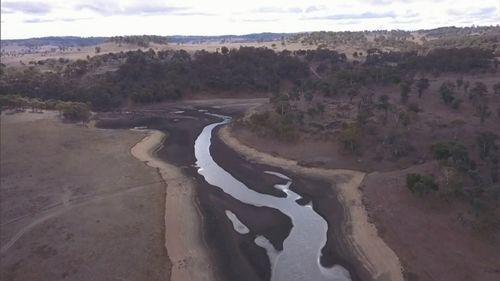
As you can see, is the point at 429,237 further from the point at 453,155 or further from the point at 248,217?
the point at 248,217

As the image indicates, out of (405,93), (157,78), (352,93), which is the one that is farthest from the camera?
(157,78)

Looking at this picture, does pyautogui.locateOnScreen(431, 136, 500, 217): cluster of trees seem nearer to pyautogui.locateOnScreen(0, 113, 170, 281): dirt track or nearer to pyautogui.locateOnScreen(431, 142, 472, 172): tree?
pyautogui.locateOnScreen(431, 142, 472, 172): tree

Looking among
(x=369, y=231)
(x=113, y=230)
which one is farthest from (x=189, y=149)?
(x=369, y=231)

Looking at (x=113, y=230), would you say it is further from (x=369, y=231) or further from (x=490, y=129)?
(x=490, y=129)

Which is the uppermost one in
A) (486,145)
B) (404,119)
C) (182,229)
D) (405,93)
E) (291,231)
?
(405,93)

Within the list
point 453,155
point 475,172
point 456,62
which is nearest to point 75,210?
point 475,172
